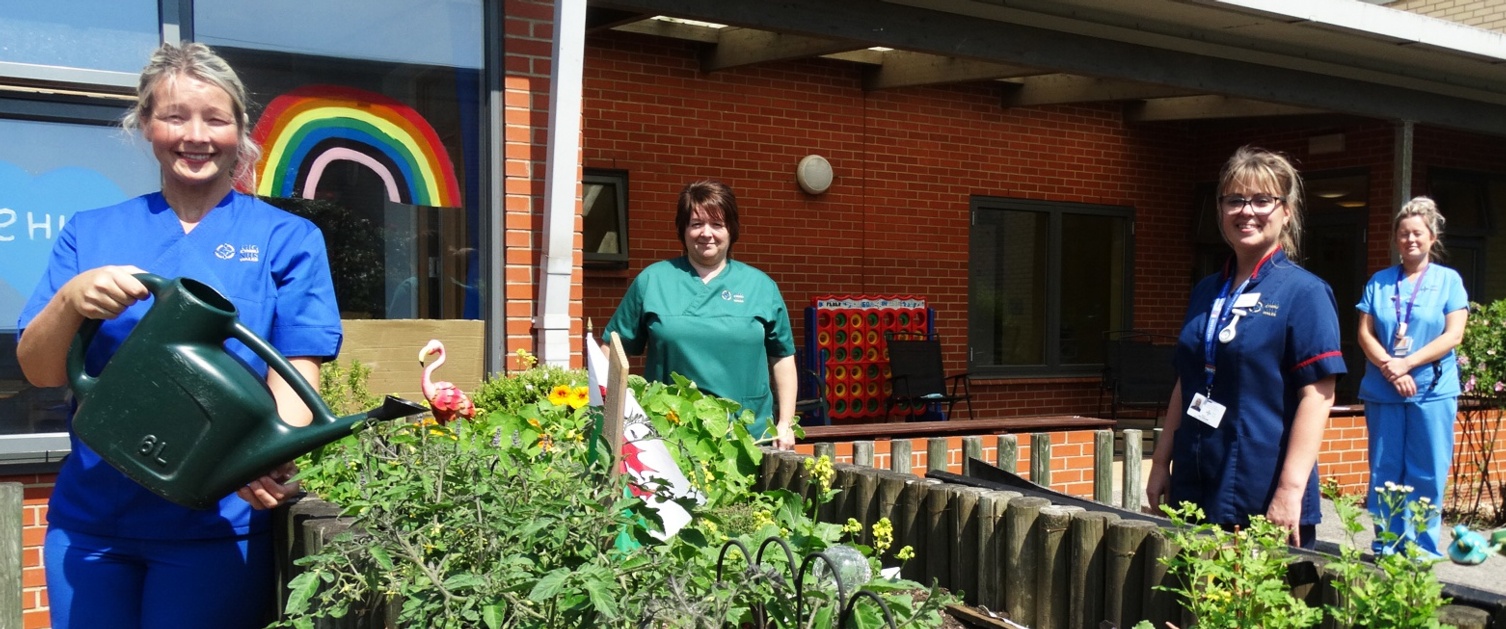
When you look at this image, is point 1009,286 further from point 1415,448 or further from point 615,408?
point 615,408

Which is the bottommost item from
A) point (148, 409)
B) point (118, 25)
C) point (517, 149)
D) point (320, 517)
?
point (320, 517)

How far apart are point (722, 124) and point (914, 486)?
6410 mm

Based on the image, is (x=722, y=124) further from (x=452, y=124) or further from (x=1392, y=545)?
(x=1392, y=545)

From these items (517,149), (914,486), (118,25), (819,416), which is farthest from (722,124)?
(914,486)

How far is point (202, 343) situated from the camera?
6.15 ft

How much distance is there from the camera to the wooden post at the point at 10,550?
308cm

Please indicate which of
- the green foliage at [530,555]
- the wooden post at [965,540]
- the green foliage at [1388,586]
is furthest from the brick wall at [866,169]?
the green foliage at [1388,586]

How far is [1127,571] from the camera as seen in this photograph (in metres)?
2.46

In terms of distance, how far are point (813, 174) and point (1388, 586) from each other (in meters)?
7.82

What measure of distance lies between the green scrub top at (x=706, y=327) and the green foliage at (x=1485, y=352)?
5492mm

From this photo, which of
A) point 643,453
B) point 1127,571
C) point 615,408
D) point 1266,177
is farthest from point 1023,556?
point 615,408

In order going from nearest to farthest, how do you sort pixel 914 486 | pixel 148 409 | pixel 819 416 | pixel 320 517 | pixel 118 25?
1. pixel 148 409
2. pixel 320 517
3. pixel 914 486
4. pixel 118 25
5. pixel 819 416

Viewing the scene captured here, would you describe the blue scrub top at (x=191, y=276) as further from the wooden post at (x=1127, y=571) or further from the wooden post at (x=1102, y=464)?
the wooden post at (x=1102, y=464)

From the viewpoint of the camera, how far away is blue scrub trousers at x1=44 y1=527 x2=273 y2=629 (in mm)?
2062
